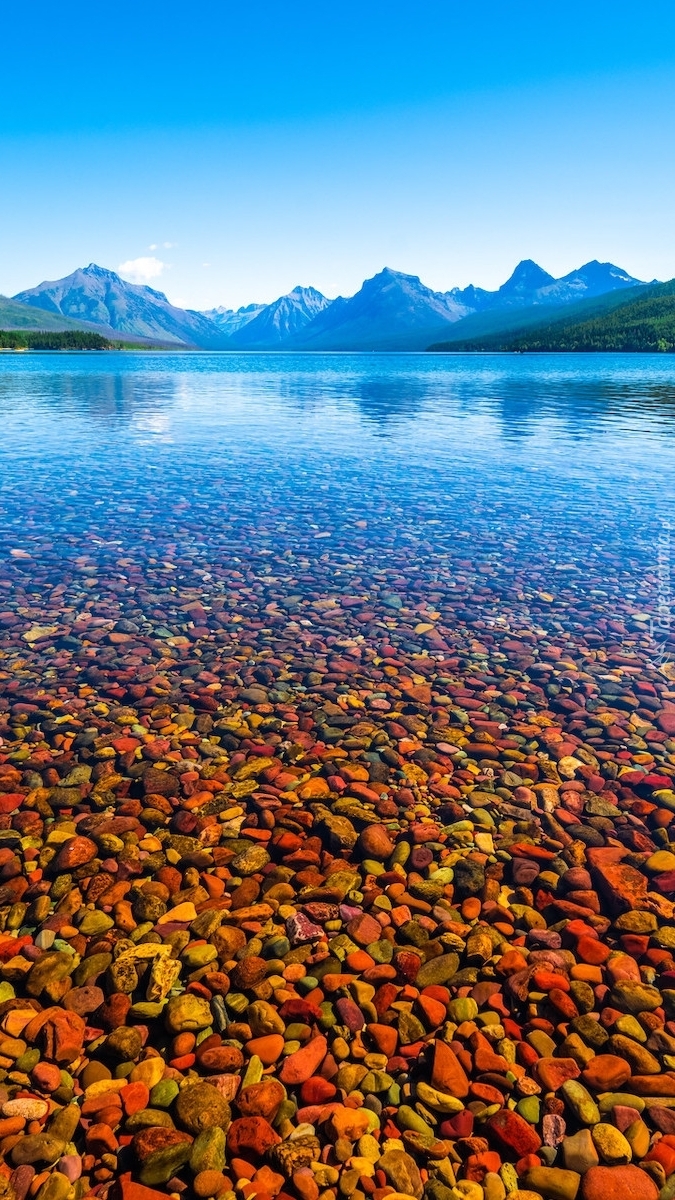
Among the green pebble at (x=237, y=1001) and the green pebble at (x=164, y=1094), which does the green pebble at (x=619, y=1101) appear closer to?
the green pebble at (x=237, y=1001)

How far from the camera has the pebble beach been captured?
5531 mm

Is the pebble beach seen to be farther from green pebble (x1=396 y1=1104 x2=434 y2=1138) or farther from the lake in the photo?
the lake

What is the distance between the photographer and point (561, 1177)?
521cm

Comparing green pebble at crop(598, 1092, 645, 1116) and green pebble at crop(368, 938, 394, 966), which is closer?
green pebble at crop(598, 1092, 645, 1116)

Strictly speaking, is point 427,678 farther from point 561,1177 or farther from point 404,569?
point 561,1177

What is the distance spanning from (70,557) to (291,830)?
51.6 ft

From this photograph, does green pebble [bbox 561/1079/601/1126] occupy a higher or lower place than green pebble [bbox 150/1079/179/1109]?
higher

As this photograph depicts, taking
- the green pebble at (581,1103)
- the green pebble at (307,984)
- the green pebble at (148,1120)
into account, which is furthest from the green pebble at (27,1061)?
the green pebble at (581,1103)

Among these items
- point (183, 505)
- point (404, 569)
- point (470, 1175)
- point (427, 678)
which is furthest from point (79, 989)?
point (183, 505)

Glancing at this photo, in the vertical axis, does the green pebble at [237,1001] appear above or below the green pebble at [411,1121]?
below

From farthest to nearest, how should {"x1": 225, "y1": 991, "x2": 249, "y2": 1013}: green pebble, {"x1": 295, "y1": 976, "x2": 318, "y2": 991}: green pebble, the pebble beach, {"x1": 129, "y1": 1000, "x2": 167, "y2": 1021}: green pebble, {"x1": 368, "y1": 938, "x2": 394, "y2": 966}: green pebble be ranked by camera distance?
1. {"x1": 368, "y1": 938, "x2": 394, "y2": 966}: green pebble
2. {"x1": 295, "y1": 976, "x2": 318, "y2": 991}: green pebble
3. {"x1": 225, "y1": 991, "x2": 249, "y2": 1013}: green pebble
4. {"x1": 129, "y1": 1000, "x2": 167, "y2": 1021}: green pebble
5. the pebble beach

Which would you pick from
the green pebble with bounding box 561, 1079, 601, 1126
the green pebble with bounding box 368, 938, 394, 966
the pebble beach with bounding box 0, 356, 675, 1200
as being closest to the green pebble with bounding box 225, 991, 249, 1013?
the pebble beach with bounding box 0, 356, 675, 1200

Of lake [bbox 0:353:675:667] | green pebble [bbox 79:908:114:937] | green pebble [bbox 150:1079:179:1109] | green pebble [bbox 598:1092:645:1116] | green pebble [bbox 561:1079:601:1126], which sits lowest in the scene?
green pebble [bbox 79:908:114:937]

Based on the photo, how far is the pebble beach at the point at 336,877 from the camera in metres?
5.53
